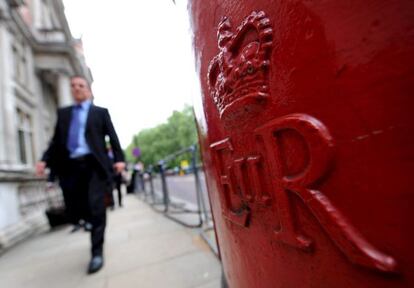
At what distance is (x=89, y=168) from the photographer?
275cm

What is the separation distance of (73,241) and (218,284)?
10.9 feet

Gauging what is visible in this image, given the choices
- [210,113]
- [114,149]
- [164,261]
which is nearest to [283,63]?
[210,113]

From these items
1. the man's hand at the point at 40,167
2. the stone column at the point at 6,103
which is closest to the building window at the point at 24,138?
the stone column at the point at 6,103

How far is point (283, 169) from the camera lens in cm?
56

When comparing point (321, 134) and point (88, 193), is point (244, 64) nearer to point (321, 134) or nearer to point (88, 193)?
point (321, 134)

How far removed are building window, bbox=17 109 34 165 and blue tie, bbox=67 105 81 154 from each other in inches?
324

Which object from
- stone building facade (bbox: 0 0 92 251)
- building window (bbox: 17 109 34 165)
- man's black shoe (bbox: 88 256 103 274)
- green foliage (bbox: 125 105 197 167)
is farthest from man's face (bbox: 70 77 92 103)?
green foliage (bbox: 125 105 197 167)

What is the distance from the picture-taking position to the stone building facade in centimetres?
573

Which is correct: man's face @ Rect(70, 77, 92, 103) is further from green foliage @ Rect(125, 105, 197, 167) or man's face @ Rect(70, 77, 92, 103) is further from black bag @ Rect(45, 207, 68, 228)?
green foliage @ Rect(125, 105, 197, 167)

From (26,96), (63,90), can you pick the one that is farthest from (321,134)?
(63,90)

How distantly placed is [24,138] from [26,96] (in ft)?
5.01

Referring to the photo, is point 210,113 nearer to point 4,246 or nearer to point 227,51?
point 227,51

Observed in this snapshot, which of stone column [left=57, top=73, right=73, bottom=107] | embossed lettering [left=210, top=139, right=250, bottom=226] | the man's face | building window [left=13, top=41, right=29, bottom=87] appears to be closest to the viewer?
embossed lettering [left=210, top=139, right=250, bottom=226]

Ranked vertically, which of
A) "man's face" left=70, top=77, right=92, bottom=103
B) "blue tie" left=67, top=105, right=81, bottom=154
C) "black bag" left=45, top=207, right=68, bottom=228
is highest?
"man's face" left=70, top=77, right=92, bottom=103
